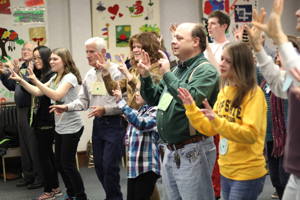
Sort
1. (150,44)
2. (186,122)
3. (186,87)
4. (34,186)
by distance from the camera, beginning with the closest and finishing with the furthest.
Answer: (186,87) < (186,122) < (150,44) < (34,186)

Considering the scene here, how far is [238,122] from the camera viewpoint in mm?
2307

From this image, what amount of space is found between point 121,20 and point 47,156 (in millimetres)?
2455

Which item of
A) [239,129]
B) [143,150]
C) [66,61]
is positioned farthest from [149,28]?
[239,129]

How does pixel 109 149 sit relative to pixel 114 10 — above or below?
below

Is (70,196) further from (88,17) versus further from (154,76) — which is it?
(88,17)

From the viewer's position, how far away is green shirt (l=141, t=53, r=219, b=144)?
2.44 metres

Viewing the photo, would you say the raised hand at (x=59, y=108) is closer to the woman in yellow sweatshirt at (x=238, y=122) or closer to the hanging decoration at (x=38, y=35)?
the woman in yellow sweatshirt at (x=238, y=122)

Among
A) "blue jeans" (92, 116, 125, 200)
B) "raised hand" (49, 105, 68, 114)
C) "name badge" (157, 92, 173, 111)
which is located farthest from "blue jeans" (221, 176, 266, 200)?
"raised hand" (49, 105, 68, 114)

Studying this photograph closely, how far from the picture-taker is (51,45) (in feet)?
19.5

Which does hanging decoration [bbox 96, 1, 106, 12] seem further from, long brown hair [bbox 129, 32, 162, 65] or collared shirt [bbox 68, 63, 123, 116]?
long brown hair [bbox 129, 32, 162, 65]

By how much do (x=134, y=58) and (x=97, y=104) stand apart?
2.08 ft

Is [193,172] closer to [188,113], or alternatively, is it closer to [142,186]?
[188,113]

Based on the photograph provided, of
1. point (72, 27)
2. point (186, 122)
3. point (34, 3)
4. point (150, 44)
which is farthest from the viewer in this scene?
point (72, 27)

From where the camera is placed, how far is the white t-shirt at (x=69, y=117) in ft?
13.1
